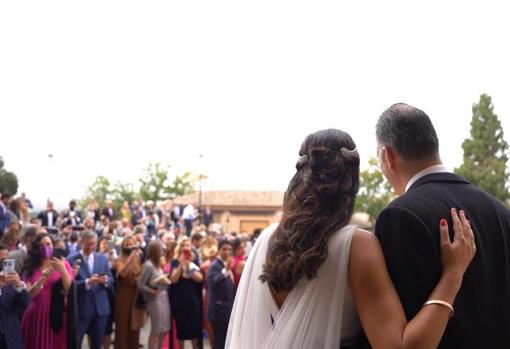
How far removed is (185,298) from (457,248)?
30.9 ft

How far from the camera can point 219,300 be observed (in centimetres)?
1081

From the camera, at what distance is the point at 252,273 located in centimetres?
271

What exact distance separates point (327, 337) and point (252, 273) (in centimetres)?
47

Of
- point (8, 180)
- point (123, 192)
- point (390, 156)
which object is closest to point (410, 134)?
point (390, 156)

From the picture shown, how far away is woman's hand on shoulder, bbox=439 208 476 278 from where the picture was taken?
7.44 ft

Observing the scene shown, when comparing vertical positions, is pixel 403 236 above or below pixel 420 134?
below

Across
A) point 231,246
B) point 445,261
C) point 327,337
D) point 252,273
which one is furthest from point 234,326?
point 231,246

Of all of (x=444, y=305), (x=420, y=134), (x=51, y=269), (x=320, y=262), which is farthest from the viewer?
(x=51, y=269)

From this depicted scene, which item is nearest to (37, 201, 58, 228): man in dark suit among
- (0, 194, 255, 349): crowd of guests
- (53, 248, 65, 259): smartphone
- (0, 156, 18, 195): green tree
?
(0, 156, 18, 195): green tree

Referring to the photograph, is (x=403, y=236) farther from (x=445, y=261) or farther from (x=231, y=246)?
(x=231, y=246)

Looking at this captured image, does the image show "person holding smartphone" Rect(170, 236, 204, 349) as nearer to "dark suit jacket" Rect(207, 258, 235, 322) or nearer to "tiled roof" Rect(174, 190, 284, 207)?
"dark suit jacket" Rect(207, 258, 235, 322)

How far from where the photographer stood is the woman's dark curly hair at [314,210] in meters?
2.40

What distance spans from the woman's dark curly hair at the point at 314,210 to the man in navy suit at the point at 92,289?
8229 millimetres

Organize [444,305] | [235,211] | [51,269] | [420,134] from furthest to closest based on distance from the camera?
[235,211] < [51,269] < [420,134] < [444,305]
